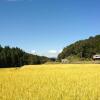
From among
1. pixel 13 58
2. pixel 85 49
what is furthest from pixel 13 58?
pixel 85 49

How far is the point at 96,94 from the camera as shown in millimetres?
13500

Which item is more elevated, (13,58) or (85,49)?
(85,49)

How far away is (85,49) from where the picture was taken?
15162 cm

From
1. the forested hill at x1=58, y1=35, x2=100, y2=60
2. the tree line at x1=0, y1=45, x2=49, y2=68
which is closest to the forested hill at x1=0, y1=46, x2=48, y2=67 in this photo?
the tree line at x1=0, y1=45, x2=49, y2=68

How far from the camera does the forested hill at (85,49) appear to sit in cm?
14438

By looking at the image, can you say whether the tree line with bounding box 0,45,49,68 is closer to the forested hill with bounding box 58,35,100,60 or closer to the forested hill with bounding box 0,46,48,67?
the forested hill with bounding box 0,46,48,67

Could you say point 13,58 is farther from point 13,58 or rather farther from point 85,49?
point 85,49

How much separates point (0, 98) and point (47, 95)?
1.88 m

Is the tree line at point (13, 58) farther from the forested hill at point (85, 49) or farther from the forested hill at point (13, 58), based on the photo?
the forested hill at point (85, 49)

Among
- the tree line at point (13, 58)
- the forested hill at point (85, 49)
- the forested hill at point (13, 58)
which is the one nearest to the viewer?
the forested hill at point (13, 58)

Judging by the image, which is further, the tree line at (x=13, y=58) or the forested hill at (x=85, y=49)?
the forested hill at (x=85, y=49)

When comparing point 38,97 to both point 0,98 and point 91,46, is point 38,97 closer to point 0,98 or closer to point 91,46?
point 0,98

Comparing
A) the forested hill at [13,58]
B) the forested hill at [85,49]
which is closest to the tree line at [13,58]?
the forested hill at [13,58]

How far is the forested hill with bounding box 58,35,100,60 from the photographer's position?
144375 millimetres
